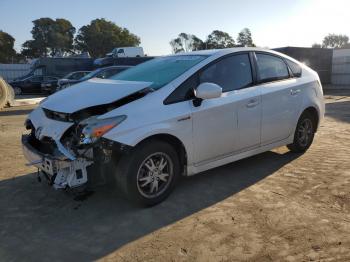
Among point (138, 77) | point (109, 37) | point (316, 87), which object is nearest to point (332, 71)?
point (316, 87)

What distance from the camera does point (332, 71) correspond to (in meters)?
32.8

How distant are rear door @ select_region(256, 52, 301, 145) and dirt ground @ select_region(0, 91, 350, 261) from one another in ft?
1.82

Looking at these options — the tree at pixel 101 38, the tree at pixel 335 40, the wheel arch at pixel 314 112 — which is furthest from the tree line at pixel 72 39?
the wheel arch at pixel 314 112

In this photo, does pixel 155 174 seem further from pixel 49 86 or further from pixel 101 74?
pixel 49 86

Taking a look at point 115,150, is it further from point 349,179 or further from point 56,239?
point 349,179

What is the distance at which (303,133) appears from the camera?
640cm

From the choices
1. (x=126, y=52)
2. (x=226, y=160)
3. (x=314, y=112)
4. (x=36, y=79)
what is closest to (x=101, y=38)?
(x=126, y=52)

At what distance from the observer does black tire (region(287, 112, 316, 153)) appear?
6.25 m

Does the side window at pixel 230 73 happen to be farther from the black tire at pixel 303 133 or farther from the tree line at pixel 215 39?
the tree line at pixel 215 39

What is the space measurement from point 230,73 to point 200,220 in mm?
2047

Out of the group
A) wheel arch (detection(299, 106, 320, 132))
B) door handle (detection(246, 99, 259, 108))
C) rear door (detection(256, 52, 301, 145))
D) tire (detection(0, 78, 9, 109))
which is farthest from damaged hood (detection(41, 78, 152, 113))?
tire (detection(0, 78, 9, 109))

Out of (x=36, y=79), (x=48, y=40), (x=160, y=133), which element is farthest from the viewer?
(x=48, y=40)

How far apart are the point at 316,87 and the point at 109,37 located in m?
81.0

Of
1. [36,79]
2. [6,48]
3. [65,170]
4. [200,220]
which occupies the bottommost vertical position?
[200,220]
